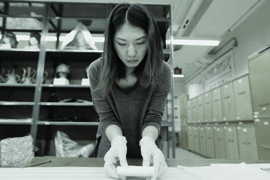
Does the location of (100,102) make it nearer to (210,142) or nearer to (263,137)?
(263,137)

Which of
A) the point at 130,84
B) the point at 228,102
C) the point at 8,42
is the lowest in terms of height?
the point at 130,84

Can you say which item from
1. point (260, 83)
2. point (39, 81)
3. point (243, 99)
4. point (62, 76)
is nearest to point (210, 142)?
point (243, 99)

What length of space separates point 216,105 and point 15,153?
3.55 meters

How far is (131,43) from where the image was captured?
2.23 ft

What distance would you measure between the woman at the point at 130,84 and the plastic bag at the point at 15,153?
12.3 inches

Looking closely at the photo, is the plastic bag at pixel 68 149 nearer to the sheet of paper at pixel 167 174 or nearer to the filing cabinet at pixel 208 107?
the sheet of paper at pixel 167 174

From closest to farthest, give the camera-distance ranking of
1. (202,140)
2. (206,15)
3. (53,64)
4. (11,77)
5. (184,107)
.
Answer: (11,77) < (53,64) < (206,15) < (202,140) < (184,107)

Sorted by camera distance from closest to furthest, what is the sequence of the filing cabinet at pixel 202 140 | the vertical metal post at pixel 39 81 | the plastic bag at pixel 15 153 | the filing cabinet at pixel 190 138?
the plastic bag at pixel 15 153
the vertical metal post at pixel 39 81
the filing cabinet at pixel 202 140
the filing cabinet at pixel 190 138

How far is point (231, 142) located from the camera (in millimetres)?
Result: 2943

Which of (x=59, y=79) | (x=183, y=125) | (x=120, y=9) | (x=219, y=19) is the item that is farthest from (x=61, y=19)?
(x=183, y=125)

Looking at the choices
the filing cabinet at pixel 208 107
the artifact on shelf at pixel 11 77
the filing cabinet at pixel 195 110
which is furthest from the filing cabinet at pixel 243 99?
the artifact on shelf at pixel 11 77

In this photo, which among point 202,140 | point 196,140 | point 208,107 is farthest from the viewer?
point 196,140

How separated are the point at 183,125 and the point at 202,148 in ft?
5.92

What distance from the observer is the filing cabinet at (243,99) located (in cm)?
240
